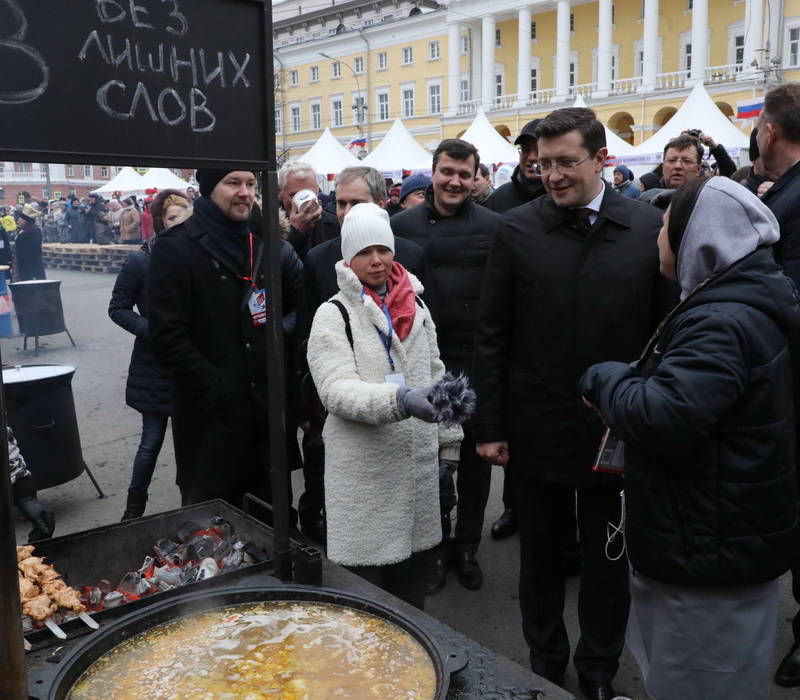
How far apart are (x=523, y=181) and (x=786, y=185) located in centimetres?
196

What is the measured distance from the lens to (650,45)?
46000 millimetres

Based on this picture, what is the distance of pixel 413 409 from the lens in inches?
90.0

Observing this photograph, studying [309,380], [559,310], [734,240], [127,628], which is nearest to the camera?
[127,628]

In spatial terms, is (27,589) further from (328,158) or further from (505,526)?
(328,158)

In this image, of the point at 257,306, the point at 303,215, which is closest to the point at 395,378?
the point at 257,306

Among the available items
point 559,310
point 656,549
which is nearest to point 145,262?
point 559,310

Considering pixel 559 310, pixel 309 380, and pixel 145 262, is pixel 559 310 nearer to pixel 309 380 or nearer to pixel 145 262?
pixel 309 380

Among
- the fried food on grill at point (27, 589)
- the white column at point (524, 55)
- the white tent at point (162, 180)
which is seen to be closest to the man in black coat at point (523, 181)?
the fried food on grill at point (27, 589)

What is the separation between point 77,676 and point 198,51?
4.49ft

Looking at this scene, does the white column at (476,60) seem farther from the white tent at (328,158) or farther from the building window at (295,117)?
the white tent at (328,158)

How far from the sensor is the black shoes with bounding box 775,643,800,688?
310 centimetres

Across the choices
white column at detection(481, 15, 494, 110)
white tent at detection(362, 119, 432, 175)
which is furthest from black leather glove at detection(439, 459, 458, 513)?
white column at detection(481, 15, 494, 110)

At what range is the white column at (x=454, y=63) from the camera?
56.4 m

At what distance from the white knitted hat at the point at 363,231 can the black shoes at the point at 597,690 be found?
181 cm
